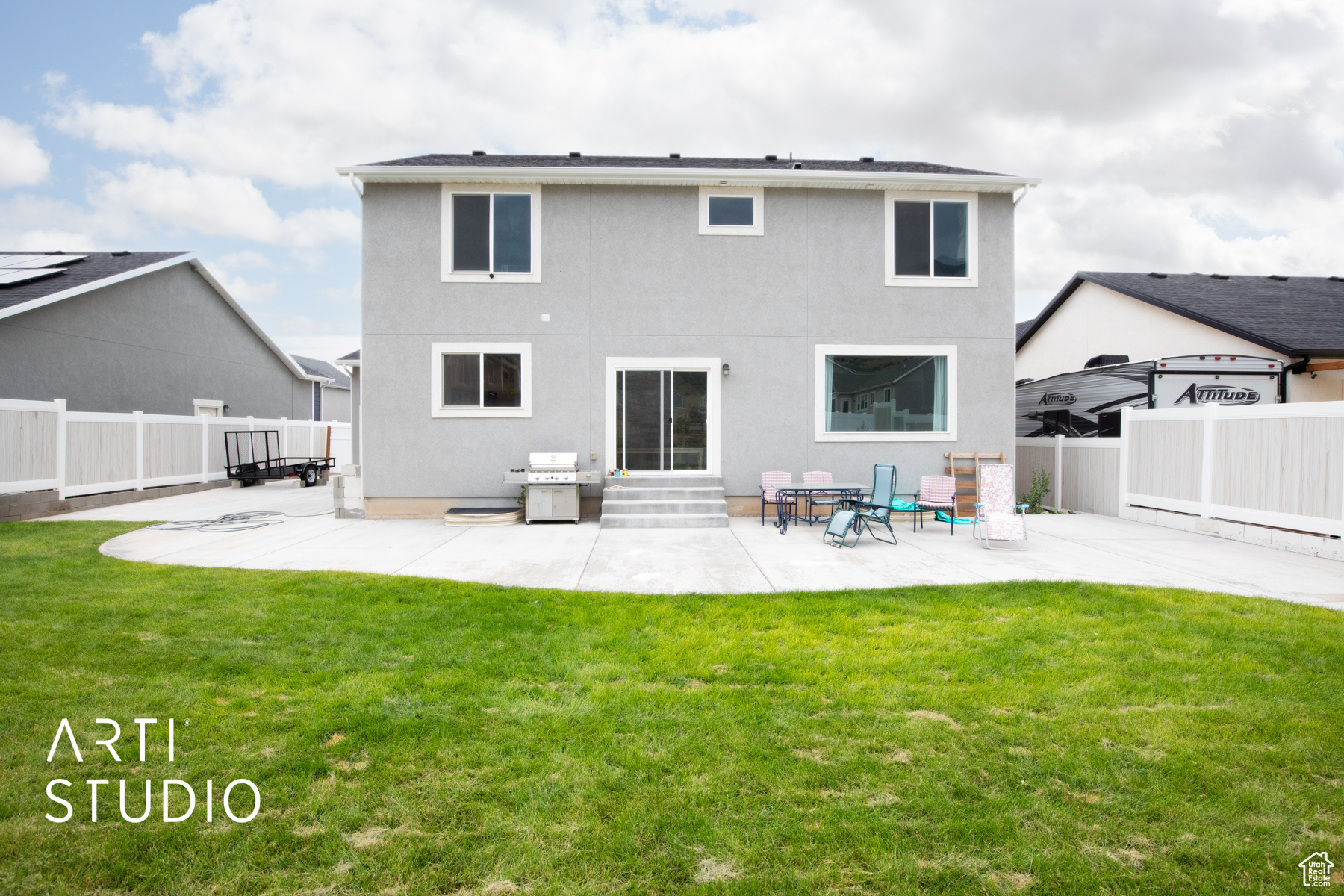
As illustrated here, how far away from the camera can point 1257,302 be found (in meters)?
16.0

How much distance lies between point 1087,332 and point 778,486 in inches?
523

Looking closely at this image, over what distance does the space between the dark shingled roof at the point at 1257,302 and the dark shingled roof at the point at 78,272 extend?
25.4 m

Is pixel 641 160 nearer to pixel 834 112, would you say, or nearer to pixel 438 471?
pixel 438 471

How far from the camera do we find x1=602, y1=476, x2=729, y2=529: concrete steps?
10398 millimetres

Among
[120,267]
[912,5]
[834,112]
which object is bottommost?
[120,267]

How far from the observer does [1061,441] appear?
12922mm

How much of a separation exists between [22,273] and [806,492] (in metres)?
19.1

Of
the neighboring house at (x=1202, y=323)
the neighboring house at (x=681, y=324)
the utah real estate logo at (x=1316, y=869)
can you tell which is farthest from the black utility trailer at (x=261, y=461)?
the neighboring house at (x=1202, y=323)

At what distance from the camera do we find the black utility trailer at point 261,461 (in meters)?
17.2

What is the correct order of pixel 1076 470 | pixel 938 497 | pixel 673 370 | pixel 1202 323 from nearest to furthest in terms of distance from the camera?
1. pixel 938 497
2. pixel 673 370
3. pixel 1076 470
4. pixel 1202 323

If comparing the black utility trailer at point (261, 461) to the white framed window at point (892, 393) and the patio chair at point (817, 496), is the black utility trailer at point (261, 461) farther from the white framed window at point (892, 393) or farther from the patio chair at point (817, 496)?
the white framed window at point (892, 393)

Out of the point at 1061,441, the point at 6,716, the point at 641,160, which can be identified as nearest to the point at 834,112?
the point at 641,160

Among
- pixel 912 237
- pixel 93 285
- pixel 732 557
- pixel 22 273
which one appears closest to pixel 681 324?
pixel 912 237

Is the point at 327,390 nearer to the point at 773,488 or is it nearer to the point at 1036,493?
the point at 773,488
